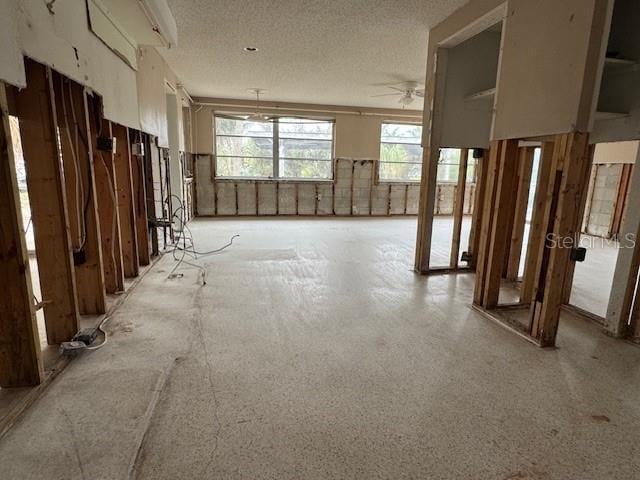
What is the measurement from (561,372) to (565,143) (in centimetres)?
150

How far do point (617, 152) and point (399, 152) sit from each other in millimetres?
4645

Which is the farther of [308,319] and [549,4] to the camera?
[308,319]

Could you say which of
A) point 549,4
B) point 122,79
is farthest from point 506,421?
point 122,79

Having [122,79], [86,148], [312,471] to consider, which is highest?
[122,79]

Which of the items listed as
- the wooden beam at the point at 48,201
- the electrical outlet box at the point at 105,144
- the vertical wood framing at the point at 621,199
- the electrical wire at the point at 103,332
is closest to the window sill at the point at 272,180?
the electrical outlet box at the point at 105,144

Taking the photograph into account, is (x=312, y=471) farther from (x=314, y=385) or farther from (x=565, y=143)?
(x=565, y=143)

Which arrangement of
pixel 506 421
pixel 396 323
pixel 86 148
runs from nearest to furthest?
pixel 506 421 → pixel 86 148 → pixel 396 323

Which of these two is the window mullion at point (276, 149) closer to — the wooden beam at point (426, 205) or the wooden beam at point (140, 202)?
the wooden beam at point (140, 202)

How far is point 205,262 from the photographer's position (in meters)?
4.60

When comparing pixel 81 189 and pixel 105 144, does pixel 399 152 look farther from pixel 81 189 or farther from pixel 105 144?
pixel 81 189

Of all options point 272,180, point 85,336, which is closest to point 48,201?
point 85,336

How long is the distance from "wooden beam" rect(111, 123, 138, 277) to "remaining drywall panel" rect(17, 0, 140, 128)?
0.54 feet

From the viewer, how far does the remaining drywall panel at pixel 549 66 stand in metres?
2.20

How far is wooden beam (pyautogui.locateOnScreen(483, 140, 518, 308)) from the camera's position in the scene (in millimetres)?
2984
